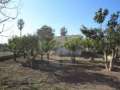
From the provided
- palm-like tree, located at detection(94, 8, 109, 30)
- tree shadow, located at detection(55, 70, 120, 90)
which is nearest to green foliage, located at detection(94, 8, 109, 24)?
palm-like tree, located at detection(94, 8, 109, 30)

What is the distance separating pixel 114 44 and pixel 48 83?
8706 mm

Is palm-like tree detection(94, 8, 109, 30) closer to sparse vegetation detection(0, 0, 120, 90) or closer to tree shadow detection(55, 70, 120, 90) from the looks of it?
sparse vegetation detection(0, 0, 120, 90)

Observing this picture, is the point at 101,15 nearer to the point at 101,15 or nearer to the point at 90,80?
the point at 101,15

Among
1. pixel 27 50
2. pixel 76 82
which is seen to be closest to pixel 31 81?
pixel 76 82

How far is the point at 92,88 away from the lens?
39.8 feet

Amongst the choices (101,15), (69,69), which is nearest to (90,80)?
(69,69)

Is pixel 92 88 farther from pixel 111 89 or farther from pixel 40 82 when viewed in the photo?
pixel 40 82

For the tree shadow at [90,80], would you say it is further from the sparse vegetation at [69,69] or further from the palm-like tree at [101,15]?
the palm-like tree at [101,15]

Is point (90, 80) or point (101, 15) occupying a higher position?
point (101, 15)

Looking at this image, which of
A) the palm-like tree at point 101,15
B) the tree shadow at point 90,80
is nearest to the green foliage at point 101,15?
the palm-like tree at point 101,15

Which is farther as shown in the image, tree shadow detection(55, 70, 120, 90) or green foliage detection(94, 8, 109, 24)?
green foliage detection(94, 8, 109, 24)

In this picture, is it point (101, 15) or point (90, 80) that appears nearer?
point (90, 80)

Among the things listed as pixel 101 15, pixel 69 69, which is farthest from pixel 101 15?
pixel 69 69

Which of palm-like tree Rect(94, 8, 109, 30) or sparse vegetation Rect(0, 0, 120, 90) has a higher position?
palm-like tree Rect(94, 8, 109, 30)
